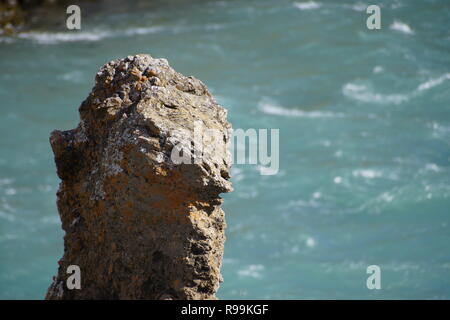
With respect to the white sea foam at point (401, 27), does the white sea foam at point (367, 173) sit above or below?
below

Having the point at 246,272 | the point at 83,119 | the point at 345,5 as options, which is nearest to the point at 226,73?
the point at 345,5

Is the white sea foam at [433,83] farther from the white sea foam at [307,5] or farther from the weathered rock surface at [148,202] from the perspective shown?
the weathered rock surface at [148,202]

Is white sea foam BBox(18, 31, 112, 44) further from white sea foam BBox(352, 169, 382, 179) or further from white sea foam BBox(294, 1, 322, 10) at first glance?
white sea foam BBox(352, 169, 382, 179)

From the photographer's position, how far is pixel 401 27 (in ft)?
72.6

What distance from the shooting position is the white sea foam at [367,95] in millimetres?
19594


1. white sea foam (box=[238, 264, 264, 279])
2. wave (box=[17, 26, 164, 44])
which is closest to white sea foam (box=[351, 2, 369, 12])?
wave (box=[17, 26, 164, 44])

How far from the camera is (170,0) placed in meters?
27.0

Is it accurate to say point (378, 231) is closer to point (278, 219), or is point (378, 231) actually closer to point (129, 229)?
point (278, 219)

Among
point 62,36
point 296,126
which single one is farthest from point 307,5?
point 62,36

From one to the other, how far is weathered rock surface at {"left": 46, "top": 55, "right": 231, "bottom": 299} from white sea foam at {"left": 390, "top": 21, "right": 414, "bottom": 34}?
713 inches

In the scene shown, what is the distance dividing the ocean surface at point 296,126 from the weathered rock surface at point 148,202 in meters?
9.79

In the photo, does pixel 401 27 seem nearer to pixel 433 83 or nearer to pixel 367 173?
pixel 433 83

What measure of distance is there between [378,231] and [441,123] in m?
4.04

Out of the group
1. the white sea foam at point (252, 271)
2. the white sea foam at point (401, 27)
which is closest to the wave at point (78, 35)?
the white sea foam at point (401, 27)
